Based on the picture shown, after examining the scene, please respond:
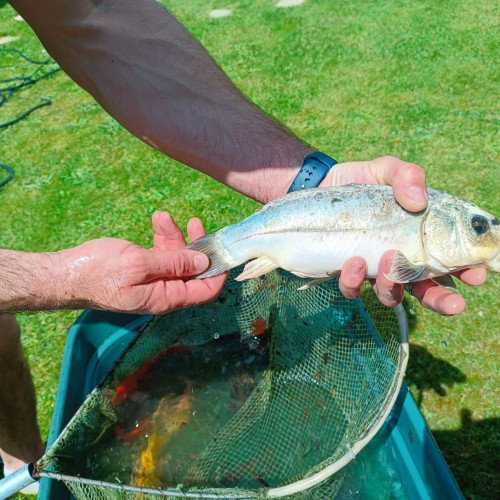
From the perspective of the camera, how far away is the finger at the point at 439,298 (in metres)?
2.16

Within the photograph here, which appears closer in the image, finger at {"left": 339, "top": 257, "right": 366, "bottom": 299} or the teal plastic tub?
finger at {"left": 339, "top": 257, "right": 366, "bottom": 299}

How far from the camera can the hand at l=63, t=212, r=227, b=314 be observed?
2.16 m

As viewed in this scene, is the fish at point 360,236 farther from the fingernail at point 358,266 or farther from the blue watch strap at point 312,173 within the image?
the blue watch strap at point 312,173

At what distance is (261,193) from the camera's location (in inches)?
112

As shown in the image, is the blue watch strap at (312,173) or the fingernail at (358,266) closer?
the fingernail at (358,266)

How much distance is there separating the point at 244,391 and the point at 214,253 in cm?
133

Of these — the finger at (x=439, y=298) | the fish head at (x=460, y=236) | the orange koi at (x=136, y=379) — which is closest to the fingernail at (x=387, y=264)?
the fish head at (x=460, y=236)

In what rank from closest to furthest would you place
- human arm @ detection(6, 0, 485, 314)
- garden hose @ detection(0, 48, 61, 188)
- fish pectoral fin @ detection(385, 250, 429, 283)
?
fish pectoral fin @ detection(385, 250, 429, 283), human arm @ detection(6, 0, 485, 314), garden hose @ detection(0, 48, 61, 188)

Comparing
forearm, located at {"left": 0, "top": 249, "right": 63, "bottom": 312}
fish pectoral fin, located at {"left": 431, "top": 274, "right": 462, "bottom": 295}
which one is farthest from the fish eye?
forearm, located at {"left": 0, "top": 249, "right": 63, "bottom": 312}

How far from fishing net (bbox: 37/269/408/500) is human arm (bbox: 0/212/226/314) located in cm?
67

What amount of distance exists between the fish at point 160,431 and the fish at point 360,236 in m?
1.31

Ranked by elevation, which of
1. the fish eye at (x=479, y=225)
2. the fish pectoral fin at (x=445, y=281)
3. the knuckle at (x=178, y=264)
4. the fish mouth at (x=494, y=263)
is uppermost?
the knuckle at (x=178, y=264)

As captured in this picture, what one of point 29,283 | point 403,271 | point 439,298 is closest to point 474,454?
point 439,298

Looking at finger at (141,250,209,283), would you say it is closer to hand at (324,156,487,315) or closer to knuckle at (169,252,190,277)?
knuckle at (169,252,190,277)
